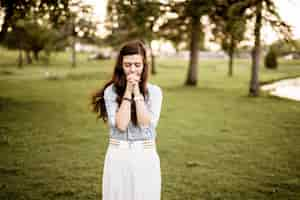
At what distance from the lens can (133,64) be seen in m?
3.54

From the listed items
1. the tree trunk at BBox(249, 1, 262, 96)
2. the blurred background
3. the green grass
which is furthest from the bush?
the green grass

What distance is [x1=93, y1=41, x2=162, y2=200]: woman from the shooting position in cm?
354

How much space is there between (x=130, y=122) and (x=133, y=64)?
0.57 meters

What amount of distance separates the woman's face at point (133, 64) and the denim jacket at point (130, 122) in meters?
0.25

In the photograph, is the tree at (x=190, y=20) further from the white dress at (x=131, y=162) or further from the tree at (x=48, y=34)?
the white dress at (x=131, y=162)

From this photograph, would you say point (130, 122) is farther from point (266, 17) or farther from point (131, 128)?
point (266, 17)

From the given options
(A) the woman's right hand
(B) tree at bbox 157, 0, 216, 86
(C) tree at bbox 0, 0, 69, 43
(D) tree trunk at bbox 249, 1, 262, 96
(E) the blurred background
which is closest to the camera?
(A) the woman's right hand

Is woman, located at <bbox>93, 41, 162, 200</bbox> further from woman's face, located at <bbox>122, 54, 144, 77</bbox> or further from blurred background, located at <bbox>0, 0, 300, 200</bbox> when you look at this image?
blurred background, located at <bbox>0, 0, 300, 200</bbox>

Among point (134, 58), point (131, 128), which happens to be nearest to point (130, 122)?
point (131, 128)

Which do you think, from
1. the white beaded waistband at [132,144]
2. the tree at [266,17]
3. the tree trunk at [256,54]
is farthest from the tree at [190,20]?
the white beaded waistband at [132,144]

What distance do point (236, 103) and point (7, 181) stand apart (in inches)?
555

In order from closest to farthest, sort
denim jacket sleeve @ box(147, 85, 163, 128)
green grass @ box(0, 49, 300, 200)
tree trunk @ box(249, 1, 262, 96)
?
denim jacket sleeve @ box(147, 85, 163, 128)
green grass @ box(0, 49, 300, 200)
tree trunk @ box(249, 1, 262, 96)

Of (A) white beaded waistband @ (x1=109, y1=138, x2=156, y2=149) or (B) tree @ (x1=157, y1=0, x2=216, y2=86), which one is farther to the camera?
(B) tree @ (x1=157, y1=0, x2=216, y2=86)

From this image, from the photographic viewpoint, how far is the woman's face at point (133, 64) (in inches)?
139
